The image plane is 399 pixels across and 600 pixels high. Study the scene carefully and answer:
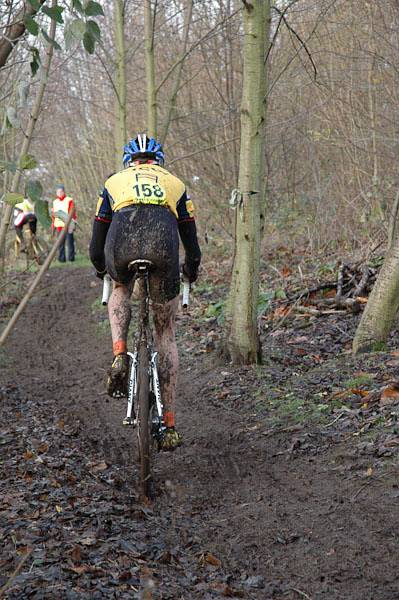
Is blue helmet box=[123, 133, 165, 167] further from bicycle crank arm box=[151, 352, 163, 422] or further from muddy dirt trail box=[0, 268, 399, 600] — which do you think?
muddy dirt trail box=[0, 268, 399, 600]

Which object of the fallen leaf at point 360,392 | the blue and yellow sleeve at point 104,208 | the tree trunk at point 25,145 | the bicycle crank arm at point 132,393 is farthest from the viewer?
the fallen leaf at point 360,392

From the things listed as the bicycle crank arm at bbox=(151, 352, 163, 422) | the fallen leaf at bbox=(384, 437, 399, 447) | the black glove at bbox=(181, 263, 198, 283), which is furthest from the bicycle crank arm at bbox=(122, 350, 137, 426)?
the fallen leaf at bbox=(384, 437, 399, 447)

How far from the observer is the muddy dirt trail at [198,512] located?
4.14 meters

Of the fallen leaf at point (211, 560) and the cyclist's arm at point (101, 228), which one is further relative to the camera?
the cyclist's arm at point (101, 228)

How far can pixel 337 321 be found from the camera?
10.7 meters

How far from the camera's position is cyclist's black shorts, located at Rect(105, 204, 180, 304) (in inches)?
225

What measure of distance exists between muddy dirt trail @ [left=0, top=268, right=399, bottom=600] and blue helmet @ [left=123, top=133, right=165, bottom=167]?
2.41m

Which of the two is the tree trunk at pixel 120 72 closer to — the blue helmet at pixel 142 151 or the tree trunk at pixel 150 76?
the tree trunk at pixel 150 76

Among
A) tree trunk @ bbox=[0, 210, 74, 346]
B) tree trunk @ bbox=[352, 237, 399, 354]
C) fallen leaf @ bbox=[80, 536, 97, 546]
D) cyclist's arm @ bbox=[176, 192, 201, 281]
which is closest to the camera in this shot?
tree trunk @ bbox=[0, 210, 74, 346]

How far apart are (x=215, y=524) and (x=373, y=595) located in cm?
143

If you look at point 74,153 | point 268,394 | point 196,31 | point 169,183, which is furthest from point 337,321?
point 74,153

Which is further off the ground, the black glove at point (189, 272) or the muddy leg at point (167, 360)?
the black glove at point (189, 272)

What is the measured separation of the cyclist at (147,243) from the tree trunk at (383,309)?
2962 millimetres

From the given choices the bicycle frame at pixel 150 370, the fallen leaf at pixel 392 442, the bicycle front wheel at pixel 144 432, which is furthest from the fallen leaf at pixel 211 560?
the fallen leaf at pixel 392 442
